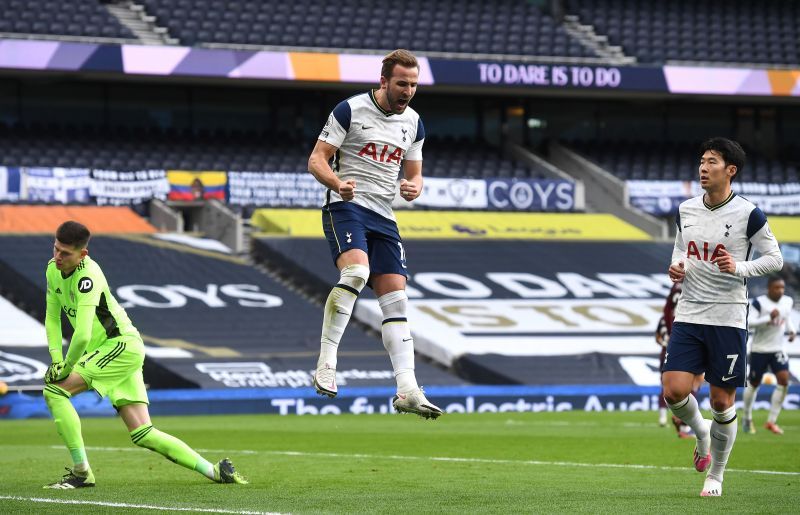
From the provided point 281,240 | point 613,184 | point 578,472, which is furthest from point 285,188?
point 578,472

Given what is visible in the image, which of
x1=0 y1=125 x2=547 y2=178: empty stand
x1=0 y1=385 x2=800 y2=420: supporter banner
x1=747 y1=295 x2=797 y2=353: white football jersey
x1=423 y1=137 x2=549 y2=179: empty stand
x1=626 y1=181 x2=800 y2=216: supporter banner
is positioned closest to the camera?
x1=747 y1=295 x2=797 y2=353: white football jersey

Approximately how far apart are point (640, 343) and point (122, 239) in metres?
12.8

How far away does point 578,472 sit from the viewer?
1348cm

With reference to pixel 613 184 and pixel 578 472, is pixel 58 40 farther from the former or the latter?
pixel 578 472

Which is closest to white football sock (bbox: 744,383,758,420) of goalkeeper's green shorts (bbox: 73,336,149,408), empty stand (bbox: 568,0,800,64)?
goalkeeper's green shorts (bbox: 73,336,149,408)

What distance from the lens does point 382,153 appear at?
33.9 feet

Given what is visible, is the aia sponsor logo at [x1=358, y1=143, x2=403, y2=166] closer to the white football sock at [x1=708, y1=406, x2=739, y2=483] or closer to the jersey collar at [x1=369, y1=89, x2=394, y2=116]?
the jersey collar at [x1=369, y1=89, x2=394, y2=116]

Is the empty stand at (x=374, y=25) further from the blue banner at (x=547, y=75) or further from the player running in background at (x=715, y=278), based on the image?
the player running in background at (x=715, y=278)

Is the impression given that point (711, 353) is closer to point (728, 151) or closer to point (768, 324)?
point (728, 151)

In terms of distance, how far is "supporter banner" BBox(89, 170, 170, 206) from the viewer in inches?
1455

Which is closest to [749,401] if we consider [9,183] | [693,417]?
[693,417]

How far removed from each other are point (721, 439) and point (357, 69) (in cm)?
2992

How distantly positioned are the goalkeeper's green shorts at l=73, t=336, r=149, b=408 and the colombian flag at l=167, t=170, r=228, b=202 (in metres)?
26.7

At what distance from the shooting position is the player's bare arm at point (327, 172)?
9.81 m
